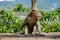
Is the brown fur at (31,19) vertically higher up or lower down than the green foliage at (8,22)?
higher up

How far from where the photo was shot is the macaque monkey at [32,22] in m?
6.30

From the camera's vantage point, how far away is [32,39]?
589cm

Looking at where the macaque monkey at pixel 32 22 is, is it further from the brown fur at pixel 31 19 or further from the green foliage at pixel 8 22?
the green foliage at pixel 8 22

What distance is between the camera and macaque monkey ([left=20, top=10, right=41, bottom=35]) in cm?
630

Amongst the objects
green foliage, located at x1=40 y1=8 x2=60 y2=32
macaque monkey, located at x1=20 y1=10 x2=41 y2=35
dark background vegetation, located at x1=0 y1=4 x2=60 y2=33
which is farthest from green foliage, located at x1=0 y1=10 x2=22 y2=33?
macaque monkey, located at x1=20 y1=10 x2=41 y2=35

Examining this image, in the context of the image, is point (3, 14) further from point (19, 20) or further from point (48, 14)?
point (48, 14)

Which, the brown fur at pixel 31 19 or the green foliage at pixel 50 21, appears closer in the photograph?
the brown fur at pixel 31 19

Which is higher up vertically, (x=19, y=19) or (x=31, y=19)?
(x=31, y=19)

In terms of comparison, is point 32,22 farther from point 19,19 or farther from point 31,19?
point 19,19

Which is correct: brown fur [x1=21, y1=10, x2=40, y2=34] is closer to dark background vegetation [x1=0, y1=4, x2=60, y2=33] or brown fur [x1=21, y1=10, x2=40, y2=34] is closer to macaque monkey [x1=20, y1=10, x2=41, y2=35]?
macaque monkey [x1=20, y1=10, x2=41, y2=35]

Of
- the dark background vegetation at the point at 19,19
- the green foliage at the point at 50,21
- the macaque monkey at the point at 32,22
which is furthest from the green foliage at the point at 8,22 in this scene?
the macaque monkey at the point at 32,22

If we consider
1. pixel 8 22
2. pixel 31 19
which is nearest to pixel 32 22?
pixel 31 19

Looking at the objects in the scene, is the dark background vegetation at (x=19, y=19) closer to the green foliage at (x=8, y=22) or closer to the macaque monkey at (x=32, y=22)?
the green foliage at (x=8, y=22)

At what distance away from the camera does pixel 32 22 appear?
6.43 metres
